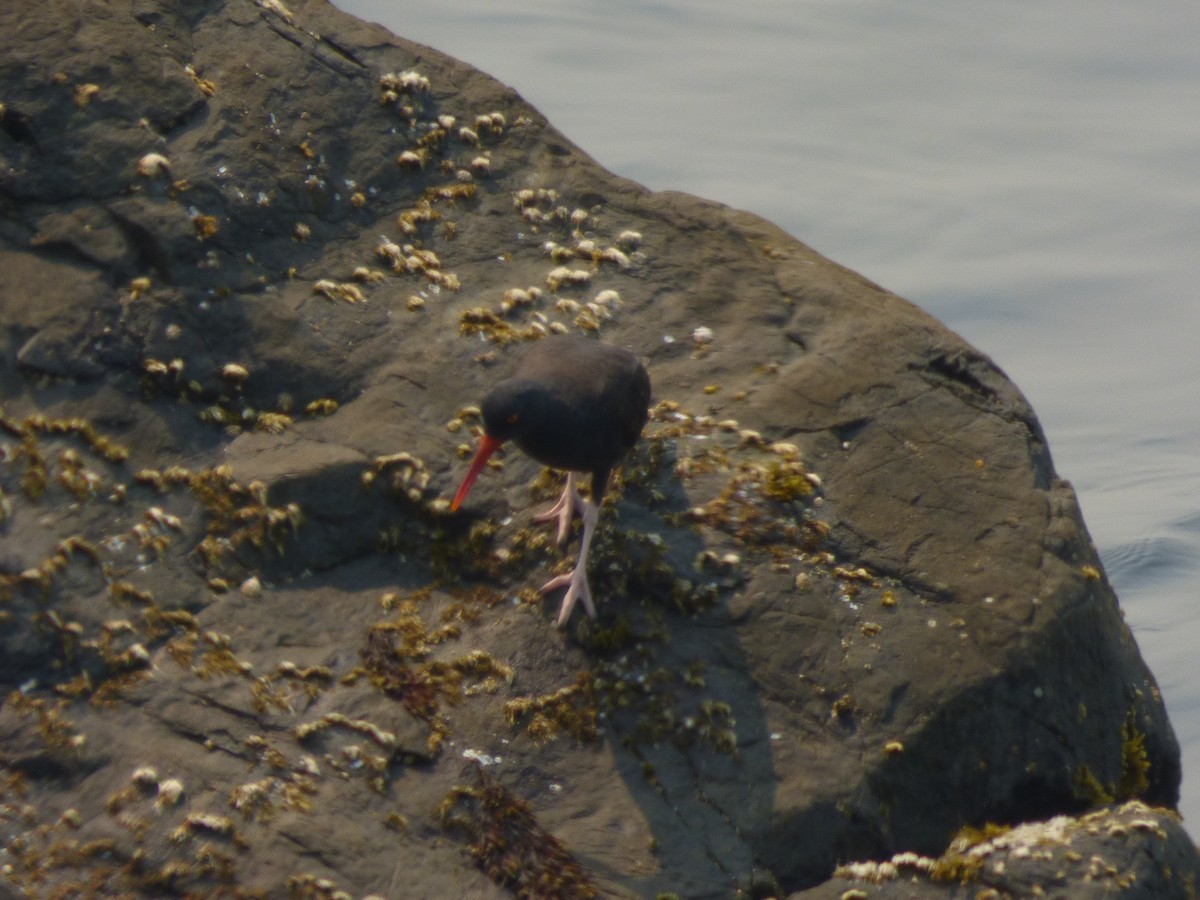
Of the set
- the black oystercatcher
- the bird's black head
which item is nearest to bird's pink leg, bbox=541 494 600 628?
the black oystercatcher

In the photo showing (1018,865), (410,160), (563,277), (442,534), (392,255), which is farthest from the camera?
(410,160)

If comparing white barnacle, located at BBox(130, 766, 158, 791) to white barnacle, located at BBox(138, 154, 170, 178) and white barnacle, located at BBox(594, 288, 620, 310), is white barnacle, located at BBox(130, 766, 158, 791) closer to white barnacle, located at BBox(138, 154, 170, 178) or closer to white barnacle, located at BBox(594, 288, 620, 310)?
white barnacle, located at BBox(138, 154, 170, 178)

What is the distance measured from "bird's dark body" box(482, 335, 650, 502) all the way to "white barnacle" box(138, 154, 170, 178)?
2.11 meters

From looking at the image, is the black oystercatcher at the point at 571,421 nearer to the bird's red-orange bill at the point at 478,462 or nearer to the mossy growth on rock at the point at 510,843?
the bird's red-orange bill at the point at 478,462

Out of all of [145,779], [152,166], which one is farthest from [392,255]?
[145,779]

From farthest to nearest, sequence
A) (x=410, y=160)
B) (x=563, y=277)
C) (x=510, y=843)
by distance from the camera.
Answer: (x=410, y=160)
(x=563, y=277)
(x=510, y=843)

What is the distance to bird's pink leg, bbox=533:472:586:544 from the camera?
628cm

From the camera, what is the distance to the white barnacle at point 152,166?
6797 mm

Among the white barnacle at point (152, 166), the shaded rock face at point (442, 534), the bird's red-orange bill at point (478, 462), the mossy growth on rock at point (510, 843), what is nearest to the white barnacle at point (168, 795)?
the shaded rock face at point (442, 534)

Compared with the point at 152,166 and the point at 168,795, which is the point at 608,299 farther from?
the point at 168,795

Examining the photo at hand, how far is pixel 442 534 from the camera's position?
6.25 m

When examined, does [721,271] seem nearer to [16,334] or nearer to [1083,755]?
[1083,755]

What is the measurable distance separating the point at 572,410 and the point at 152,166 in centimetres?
255

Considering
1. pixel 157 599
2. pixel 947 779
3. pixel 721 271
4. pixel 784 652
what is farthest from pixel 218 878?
pixel 721 271
